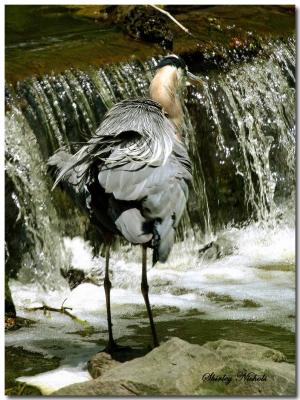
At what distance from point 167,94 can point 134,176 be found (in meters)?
0.66

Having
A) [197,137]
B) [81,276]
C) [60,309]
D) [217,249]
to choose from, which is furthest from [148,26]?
[60,309]

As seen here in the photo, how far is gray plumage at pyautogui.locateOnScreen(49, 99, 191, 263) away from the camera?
2.88 metres

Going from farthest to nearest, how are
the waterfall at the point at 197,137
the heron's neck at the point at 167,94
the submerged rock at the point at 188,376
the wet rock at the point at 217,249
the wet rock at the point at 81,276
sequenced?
1. the wet rock at the point at 217,249
2. the waterfall at the point at 197,137
3. the wet rock at the point at 81,276
4. the heron's neck at the point at 167,94
5. the submerged rock at the point at 188,376

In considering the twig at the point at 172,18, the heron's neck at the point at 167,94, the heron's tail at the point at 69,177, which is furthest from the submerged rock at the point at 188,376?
the twig at the point at 172,18

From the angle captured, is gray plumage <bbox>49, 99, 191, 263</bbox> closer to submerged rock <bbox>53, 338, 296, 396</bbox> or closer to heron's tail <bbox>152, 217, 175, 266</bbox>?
heron's tail <bbox>152, 217, 175, 266</bbox>

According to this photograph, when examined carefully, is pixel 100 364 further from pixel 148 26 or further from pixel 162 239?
pixel 148 26

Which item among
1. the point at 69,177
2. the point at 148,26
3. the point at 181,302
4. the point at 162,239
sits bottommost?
the point at 181,302

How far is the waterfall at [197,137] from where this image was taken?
13.3 ft

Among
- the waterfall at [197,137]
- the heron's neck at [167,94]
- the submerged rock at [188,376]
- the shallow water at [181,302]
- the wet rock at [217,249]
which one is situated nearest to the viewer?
the submerged rock at [188,376]

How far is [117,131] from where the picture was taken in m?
3.14

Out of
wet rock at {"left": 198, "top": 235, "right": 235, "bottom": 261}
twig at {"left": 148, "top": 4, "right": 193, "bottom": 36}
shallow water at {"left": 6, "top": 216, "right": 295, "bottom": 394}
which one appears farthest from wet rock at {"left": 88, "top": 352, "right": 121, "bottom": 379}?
twig at {"left": 148, "top": 4, "right": 193, "bottom": 36}

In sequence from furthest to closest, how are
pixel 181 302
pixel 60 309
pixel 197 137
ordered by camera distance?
pixel 197 137, pixel 181 302, pixel 60 309

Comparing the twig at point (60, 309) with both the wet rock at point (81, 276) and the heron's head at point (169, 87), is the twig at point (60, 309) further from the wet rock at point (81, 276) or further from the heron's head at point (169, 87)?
the heron's head at point (169, 87)

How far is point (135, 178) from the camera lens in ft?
9.62
